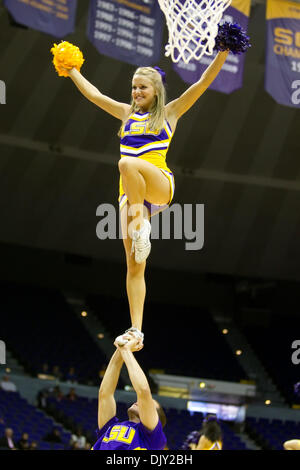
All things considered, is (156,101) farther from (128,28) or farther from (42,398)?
(42,398)

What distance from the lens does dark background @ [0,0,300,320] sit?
15250 mm

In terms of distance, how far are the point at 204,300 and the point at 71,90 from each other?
372 inches

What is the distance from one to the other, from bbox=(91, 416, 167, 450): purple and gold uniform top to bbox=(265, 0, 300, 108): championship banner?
8.87m

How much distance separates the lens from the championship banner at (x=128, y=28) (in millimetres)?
11148

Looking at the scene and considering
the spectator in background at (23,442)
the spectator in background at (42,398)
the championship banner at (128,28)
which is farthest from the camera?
the spectator in background at (42,398)

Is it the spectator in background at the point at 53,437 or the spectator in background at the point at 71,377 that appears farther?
the spectator in background at the point at 71,377

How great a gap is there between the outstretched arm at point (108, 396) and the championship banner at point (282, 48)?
334 inches

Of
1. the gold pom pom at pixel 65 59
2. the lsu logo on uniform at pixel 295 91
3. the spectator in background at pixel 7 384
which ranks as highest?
the lsu logo on uniform at pixel 295 91

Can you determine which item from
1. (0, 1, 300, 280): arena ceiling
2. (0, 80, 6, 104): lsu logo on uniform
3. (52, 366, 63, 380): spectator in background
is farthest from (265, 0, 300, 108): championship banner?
(52, 366, 63, 380): spectator in background

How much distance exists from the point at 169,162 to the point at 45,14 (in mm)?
7155

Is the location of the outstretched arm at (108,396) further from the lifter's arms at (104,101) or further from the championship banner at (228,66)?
the championship banner at (228,66)

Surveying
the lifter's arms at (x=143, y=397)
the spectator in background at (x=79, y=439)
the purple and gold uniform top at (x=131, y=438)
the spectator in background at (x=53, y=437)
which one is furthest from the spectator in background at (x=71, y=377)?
the lifter's arms at (x=143, y=397)
